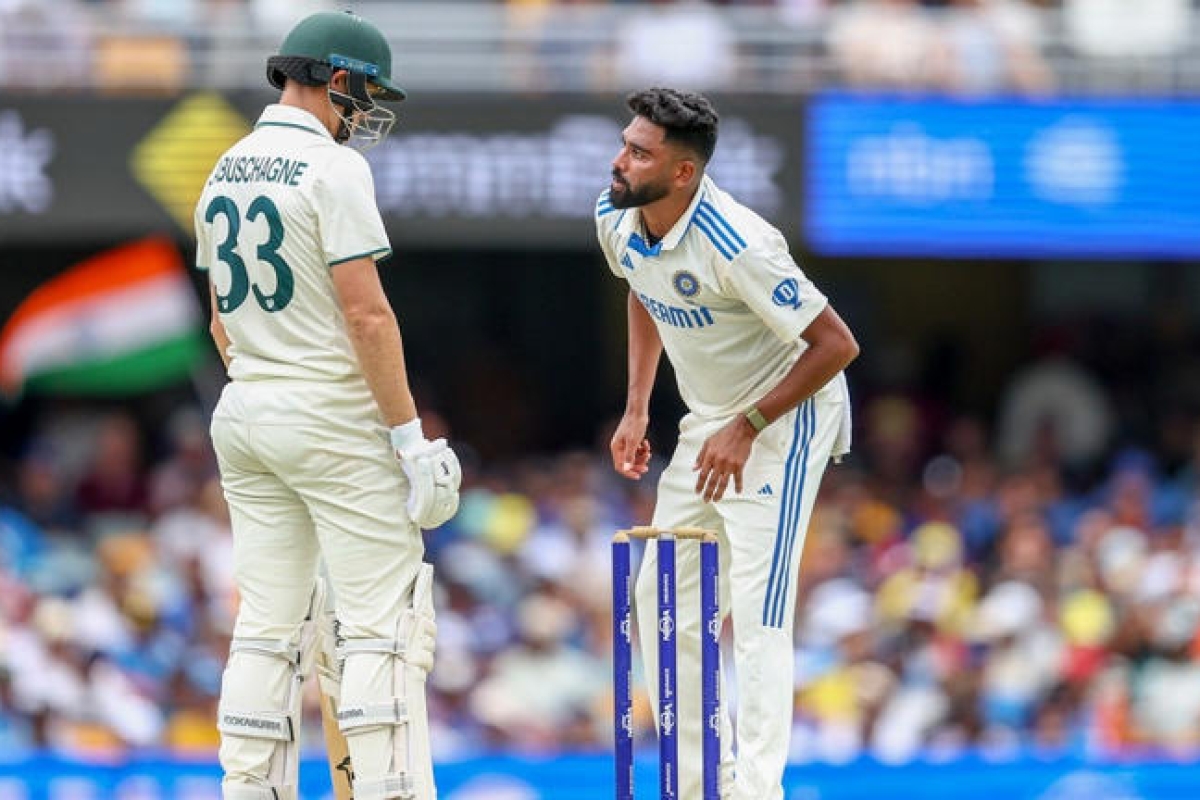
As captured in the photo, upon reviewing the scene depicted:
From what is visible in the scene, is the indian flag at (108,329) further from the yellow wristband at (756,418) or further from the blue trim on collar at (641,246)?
the yellow wristband at (756,418)

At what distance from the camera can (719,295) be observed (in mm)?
5719

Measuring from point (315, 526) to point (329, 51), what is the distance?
1102mm

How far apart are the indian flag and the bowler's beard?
7.26 metres

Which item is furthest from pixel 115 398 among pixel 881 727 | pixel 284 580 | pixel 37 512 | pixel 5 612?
pixel 284 580

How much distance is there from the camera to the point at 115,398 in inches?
520

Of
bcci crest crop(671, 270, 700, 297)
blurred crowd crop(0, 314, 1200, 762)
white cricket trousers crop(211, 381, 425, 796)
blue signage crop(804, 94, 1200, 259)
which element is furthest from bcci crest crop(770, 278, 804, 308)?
blue signage crop(804, 94, 1200, 259)

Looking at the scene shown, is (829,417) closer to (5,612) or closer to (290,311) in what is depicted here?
(290,311)

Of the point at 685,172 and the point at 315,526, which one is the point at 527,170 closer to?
the point at 685,172

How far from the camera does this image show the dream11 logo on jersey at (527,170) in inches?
452

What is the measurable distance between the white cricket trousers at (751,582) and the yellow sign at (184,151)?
228 inches

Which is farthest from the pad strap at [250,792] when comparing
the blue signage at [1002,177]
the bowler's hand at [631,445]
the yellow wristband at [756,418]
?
the blue signage at [1002,177]

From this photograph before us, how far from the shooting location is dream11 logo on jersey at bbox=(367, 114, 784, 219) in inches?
452

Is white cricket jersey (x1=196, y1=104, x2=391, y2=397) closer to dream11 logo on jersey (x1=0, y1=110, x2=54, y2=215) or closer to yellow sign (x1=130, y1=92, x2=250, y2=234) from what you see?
yellow sign (x1=130, y1=92, x2=250, y2=234)

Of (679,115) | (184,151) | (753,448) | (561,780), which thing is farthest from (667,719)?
(184,151)
